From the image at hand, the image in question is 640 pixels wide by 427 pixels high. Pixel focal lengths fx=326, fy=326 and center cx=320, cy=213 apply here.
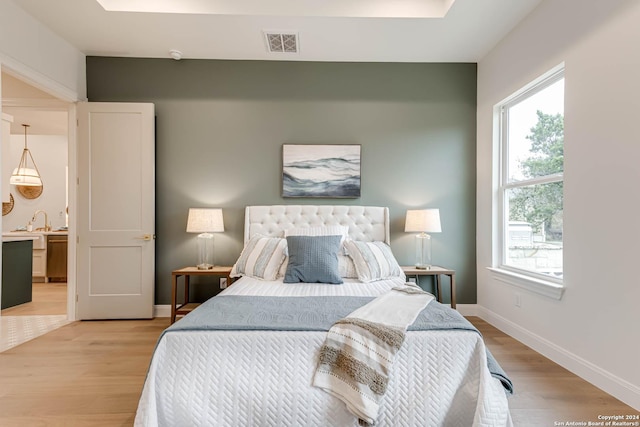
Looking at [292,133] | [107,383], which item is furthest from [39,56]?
[107,383]

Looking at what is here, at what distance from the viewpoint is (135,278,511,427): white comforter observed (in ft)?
4.92

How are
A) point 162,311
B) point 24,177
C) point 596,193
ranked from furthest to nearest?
point 24,177
point 162,311
point 596,193

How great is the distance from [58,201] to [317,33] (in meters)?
6.20

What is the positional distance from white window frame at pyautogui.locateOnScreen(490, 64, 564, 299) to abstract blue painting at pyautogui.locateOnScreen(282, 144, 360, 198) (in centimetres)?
150

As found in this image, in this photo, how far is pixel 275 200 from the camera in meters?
3.72

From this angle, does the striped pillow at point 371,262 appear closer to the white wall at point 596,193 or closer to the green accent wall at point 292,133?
the green accent wall at point 292,133

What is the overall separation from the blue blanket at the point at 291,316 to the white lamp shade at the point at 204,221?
1.42 meters

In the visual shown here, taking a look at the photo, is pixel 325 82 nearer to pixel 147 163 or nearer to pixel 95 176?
pixel 147 163

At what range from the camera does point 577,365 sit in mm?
2324

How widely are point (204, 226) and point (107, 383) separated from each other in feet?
5.09

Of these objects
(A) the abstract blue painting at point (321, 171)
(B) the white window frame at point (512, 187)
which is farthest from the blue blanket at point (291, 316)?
(A) the abstract blue painting at point (321, 171)

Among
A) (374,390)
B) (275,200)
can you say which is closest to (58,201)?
(275,200)

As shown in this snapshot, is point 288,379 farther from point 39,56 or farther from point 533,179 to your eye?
point 39,56

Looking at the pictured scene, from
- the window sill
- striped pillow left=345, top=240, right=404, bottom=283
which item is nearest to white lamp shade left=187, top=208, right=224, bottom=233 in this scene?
striped pillow left=345, top=240, right=404, bottom=283
